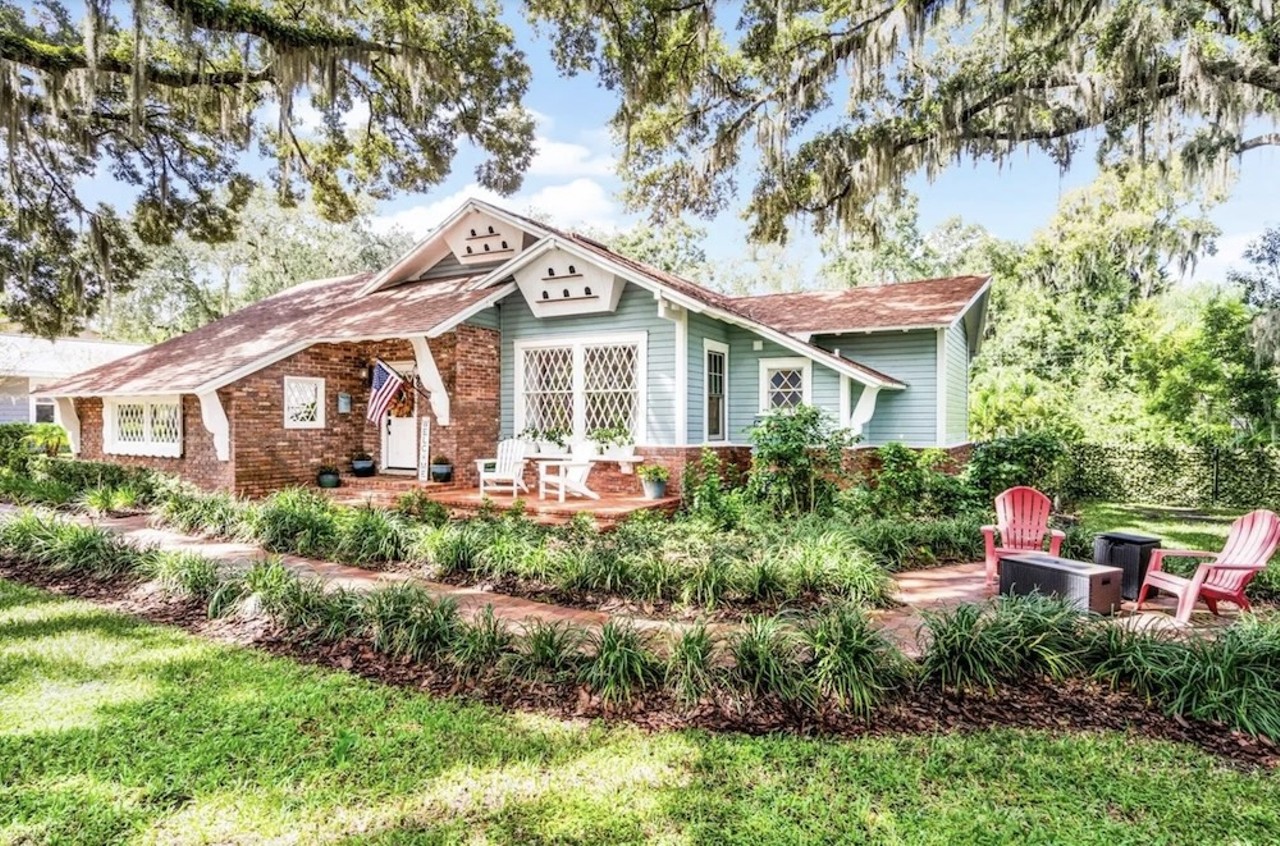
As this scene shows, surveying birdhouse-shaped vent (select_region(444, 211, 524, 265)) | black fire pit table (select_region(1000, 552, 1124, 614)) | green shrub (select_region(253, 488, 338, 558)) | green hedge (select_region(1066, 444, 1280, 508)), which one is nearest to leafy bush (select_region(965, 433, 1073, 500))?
black fire pit table (select_region(1000, 552, 1124, 614))

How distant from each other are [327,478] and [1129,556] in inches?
461

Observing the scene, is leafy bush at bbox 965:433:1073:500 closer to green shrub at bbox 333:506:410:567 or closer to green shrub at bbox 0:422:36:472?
green shrub at bbox 333:506:410:567

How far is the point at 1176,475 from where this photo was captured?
14289 millimetres

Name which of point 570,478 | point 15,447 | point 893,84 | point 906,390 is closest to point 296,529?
point 570,478

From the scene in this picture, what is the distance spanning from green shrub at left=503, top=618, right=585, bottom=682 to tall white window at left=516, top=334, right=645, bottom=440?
256 inches

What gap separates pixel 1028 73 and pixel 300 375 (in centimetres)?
1274

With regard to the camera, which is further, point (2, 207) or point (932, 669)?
point (2, 207)

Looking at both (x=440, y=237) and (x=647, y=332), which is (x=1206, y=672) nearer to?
(x=647, y=332)

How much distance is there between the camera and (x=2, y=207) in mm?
15312

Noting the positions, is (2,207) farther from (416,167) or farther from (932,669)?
(932,669)

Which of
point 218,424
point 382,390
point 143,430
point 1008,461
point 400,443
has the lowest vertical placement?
point 1008,461

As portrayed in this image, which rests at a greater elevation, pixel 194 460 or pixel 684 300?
pixel 684 300

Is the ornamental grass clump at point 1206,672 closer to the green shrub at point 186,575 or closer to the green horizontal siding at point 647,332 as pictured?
the green horizontal siding at point 647,332

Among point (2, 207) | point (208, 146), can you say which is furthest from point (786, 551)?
point (2, 207)
